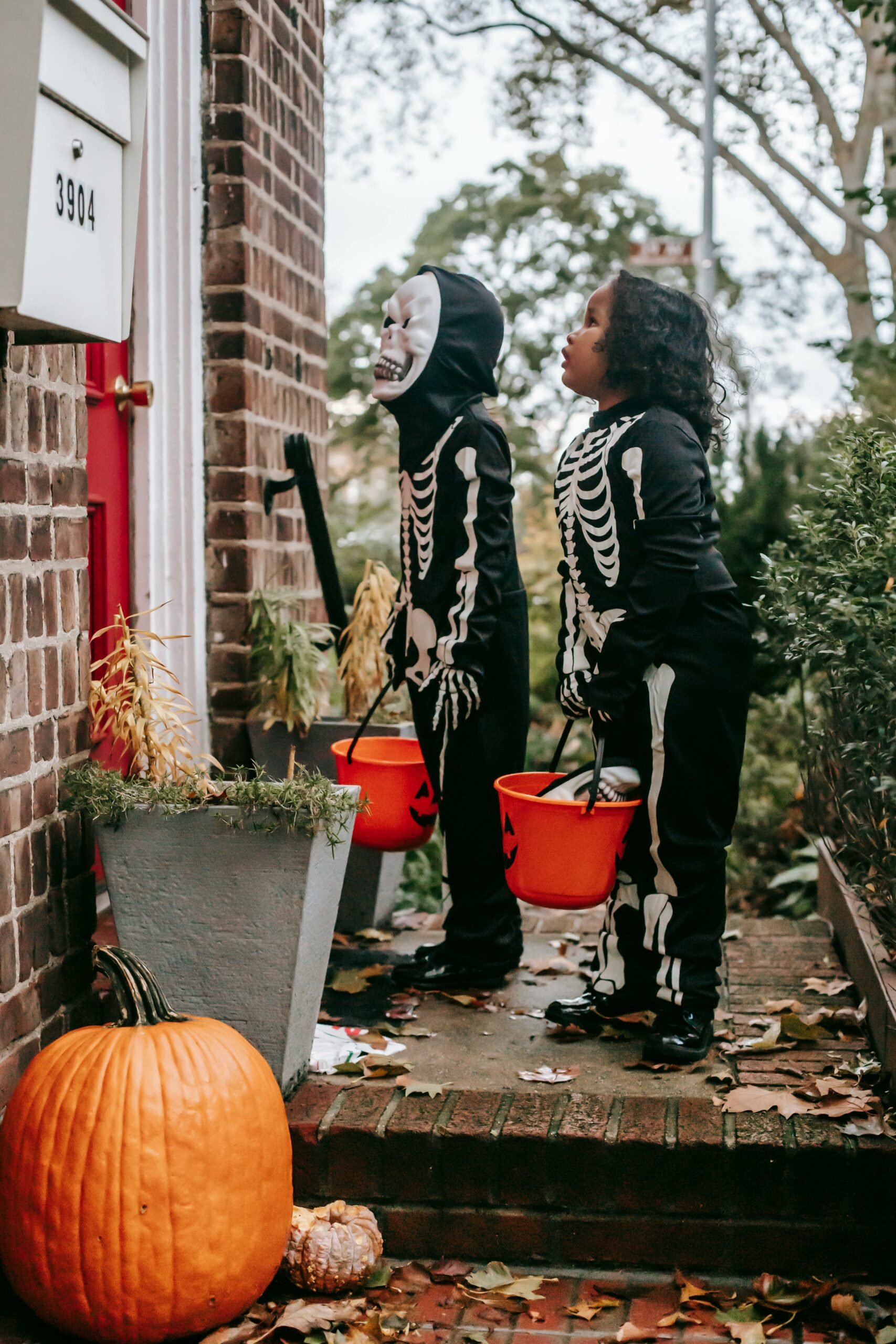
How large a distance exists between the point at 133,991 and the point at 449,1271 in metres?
0.81

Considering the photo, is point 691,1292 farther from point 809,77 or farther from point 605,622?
point 809,77

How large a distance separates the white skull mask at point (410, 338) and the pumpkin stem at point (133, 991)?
158 centimetres

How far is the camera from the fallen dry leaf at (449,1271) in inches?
90.8

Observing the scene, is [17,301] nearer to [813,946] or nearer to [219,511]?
[219,511]

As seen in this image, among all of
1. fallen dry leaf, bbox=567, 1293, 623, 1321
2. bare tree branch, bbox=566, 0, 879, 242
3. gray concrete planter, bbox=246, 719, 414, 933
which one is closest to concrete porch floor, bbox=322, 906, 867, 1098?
gray concrete planter, bbox=246, 719, 414, 933

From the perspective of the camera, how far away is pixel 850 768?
9.82 ft

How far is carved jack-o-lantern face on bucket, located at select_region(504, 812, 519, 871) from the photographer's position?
2.72m

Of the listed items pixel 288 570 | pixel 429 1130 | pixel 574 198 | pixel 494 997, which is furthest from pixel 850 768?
pixel 574 198

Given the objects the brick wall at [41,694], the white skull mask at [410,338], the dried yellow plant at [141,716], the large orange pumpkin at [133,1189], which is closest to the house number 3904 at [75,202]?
the brick wall at [41,694]

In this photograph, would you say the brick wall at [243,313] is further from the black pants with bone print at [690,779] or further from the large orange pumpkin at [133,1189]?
the large orange pumpkin at [133,1189]

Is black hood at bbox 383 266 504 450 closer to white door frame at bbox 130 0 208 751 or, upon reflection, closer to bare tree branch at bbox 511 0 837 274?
white door frame at bbox 130 0 208 751

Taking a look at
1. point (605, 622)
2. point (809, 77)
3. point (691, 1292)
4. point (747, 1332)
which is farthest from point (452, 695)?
point (809, 77)

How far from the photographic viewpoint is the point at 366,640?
3812mm

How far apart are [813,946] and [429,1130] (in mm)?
1671
